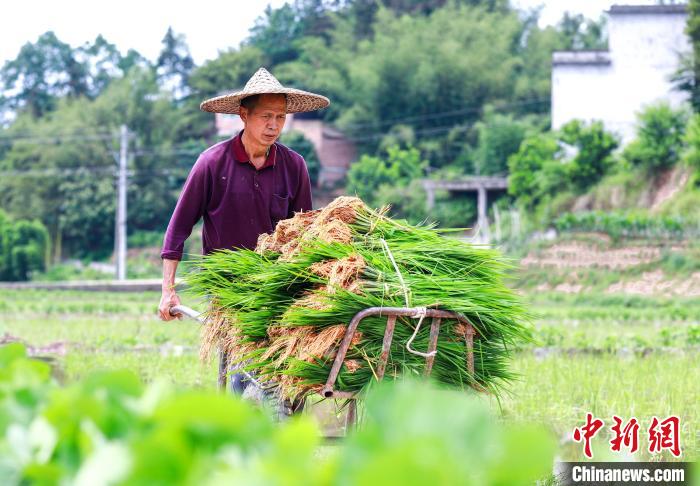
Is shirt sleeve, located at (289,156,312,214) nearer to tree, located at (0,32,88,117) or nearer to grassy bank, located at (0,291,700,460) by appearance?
grassy bank, located at (0,291,700,460)

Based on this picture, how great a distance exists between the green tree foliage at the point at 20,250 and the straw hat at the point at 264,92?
31494 millimetres

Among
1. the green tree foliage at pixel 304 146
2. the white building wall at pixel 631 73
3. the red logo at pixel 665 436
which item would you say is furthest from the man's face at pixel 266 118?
the green tree foliage at pixel 304 146

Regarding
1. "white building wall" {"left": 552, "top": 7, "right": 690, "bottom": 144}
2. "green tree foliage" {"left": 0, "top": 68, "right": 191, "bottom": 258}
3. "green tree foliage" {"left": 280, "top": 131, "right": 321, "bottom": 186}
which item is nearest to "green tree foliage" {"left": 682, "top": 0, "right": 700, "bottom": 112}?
"white building wall" {"left": 552, "top": 7, "right": 690, "bottom": 144}

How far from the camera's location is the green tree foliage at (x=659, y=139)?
82.0ft

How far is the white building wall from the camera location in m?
29.9

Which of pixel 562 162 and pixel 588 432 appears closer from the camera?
pixel 588 432

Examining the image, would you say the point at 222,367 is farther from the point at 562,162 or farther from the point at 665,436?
the point at 562,162

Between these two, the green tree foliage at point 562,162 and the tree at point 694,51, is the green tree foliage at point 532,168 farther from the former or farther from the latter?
the tree at point 694,51

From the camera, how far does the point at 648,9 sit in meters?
29.7

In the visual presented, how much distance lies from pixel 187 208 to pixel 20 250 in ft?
105

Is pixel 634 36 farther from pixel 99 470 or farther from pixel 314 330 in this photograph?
pixel 99 470

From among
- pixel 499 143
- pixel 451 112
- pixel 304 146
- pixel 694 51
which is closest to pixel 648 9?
pixel 694 51

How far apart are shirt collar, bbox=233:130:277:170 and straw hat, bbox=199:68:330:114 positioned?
166 mm

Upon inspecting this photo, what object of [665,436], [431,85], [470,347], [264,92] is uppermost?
[431,85]
